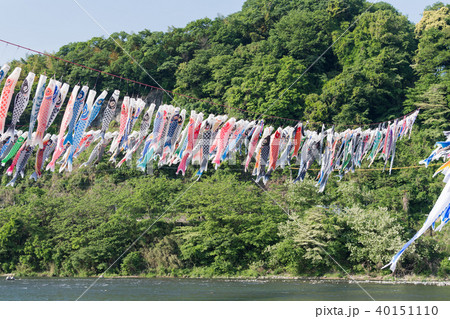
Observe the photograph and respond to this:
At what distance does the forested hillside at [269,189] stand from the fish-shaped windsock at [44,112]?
468 inches

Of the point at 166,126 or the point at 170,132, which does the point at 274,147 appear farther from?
the point at 166,126

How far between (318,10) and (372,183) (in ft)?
69.5

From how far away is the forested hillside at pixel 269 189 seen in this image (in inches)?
1134

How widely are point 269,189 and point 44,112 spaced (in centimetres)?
2327

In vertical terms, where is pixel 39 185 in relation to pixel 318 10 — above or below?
below

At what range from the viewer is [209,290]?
22.8 m

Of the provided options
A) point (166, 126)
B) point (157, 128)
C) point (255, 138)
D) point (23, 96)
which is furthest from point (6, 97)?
point (255, 138)

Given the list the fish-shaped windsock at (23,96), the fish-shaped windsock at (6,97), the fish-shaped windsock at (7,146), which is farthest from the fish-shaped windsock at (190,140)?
the fish-shaped windsock at (6,97)

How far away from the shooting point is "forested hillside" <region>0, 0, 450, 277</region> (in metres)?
28.8

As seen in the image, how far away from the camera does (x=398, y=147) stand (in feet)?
118

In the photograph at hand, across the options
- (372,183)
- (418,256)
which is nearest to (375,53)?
(372,183)

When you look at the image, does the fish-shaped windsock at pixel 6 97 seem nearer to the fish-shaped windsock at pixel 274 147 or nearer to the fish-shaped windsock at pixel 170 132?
the fish-shaped windsock at pixel 170 132

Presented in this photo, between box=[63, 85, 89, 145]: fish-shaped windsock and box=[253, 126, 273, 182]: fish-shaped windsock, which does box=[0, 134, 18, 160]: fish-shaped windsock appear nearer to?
box=[63, 85, 89, 145]: fish-shaped windsock

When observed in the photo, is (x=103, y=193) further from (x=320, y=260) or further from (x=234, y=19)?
(x=234, y=19)
